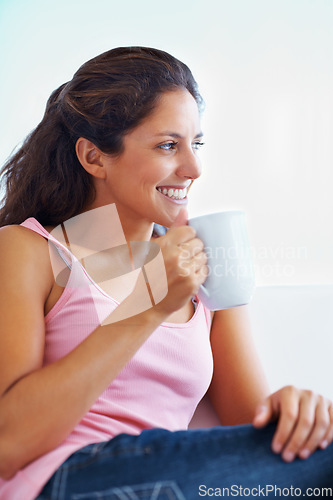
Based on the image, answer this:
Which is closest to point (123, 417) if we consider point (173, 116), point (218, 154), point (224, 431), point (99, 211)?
point (224, 431)

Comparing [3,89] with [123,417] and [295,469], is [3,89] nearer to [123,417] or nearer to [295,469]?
[123,417]

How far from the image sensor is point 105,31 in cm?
226

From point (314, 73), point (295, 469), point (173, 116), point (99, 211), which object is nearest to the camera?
point (295, 469)

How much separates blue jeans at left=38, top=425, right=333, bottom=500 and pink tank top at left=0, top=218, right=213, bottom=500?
0.17m

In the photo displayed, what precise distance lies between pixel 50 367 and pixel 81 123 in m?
0.65

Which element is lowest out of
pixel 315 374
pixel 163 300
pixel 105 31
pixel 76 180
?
pixel 315 374

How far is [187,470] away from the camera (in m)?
0.77

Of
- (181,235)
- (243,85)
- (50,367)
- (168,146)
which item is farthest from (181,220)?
(243,85)

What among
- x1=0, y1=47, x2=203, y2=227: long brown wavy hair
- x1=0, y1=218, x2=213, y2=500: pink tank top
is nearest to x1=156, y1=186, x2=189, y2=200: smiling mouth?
x1=0, y1=47, x2=203, y2=227: long brown wavy hair

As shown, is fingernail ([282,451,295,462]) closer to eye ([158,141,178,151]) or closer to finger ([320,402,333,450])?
finger ([320,402,333,450])

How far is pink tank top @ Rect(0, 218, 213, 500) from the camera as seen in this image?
40.4 inches

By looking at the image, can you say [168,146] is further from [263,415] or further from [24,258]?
[263,415]

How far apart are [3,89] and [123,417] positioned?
1764 millimetres

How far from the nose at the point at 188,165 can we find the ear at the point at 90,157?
0.20 meters
